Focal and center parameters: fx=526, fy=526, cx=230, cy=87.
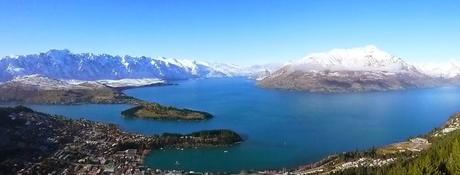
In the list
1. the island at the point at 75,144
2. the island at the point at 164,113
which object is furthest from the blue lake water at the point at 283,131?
the island at the point at 75,144

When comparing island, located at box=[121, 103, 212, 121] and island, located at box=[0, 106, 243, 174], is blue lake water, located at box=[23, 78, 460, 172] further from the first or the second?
island, located at box=[0, 106, 243, 174]

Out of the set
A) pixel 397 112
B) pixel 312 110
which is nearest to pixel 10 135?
pixel 312 110

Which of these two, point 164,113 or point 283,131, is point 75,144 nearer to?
point 283,131

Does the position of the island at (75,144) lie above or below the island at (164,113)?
below

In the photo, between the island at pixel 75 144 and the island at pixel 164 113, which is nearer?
the island at pixel 75 144

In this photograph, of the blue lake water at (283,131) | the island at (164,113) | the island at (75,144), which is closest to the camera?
A: the island at (75,144)

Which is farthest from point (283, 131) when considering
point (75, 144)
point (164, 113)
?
point (75, 144)

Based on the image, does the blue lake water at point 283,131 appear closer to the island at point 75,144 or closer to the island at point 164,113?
the island at point 164,113
